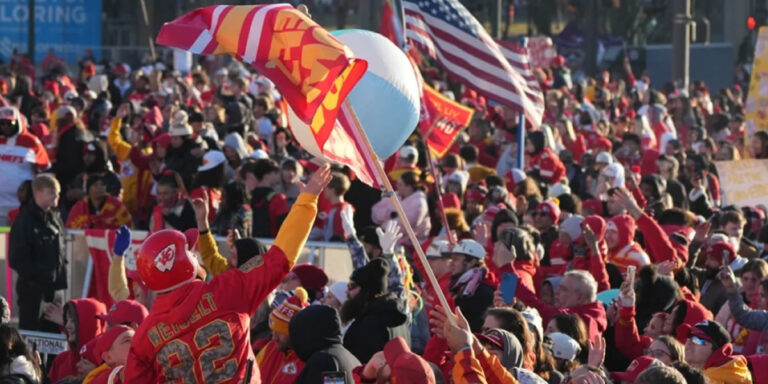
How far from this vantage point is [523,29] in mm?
58875

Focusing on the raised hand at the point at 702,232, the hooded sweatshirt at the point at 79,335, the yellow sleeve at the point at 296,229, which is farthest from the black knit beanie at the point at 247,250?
the raised hand at the point at 702,232

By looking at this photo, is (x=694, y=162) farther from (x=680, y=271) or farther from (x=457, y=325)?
(x=457, y=325)

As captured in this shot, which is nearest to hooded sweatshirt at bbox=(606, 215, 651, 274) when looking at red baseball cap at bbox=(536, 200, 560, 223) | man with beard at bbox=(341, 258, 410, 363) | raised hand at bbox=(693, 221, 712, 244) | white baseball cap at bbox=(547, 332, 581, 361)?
raised hand at bbox=(693, 221, 712, 244)

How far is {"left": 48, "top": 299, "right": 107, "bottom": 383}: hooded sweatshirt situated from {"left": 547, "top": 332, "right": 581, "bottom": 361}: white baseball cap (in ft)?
8.13

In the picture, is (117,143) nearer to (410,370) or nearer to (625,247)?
(625,247)

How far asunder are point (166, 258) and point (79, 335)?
254 cm

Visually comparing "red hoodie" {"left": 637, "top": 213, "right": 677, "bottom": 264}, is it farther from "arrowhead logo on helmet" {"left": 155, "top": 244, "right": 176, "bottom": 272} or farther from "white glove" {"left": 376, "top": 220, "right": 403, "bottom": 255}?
"arrowhead logo on helmet" {"left": 155, "top": 244, "right": 176, "bottom": 272}

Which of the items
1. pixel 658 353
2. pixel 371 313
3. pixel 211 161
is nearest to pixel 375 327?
pixel 371 313

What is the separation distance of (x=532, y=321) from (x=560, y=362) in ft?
1.29

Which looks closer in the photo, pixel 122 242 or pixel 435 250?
pixel 122 242

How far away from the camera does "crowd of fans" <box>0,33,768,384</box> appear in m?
6.20

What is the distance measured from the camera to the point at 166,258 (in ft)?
20.2

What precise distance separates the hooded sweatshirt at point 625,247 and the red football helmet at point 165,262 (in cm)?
531

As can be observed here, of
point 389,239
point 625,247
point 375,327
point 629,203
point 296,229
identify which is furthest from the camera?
point 625,247
